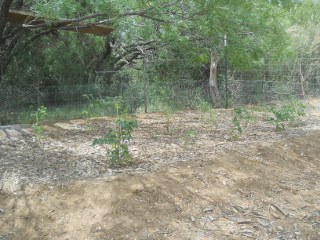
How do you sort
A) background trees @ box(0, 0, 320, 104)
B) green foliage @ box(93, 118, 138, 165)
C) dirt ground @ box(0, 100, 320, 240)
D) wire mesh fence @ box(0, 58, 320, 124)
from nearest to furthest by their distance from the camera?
dirt ground @ box(0, 100, 320, 240)
green foliage @ box(93, 118, 138, 165)
background trees @ box(0, 0, 320, 104)
wire mesh fence @ box(0, 58, 320, 124)

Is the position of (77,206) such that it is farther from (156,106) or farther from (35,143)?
(156,106)

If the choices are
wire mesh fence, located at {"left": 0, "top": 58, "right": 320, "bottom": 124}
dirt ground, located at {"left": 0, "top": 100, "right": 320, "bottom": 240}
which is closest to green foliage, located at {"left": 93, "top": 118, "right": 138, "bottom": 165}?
dirt ground, located at {"left": 0, "top": 100, "right": 320, "bottom": 240}

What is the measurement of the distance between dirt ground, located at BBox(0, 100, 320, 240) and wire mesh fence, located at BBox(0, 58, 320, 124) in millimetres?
2648

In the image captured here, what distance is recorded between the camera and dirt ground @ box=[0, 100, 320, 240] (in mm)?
3219

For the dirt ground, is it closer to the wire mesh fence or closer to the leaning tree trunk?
the wire mesh fence

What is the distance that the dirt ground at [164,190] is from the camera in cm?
322

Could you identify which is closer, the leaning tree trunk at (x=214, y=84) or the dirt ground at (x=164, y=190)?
the dirt ground at (x=164, y=190)

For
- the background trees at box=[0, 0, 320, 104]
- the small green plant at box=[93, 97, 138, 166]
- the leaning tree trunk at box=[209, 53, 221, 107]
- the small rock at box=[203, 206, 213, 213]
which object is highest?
the background trees at box=[0, 0, 320, 104]

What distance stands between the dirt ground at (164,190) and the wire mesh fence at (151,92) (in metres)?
2.65

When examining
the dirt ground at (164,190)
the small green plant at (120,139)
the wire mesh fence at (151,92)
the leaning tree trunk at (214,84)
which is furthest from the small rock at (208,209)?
the leaning tree trunk at (214,84)

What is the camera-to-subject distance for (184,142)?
18.0ft

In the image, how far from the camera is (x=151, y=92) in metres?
9.95

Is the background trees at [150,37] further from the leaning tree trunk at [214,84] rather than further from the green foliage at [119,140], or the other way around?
the green foliage at [119,140]

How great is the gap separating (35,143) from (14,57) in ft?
18.1
